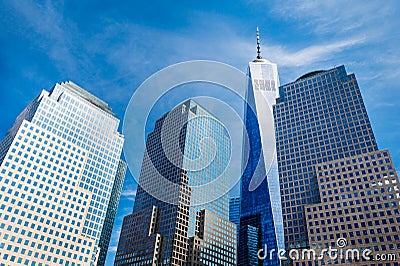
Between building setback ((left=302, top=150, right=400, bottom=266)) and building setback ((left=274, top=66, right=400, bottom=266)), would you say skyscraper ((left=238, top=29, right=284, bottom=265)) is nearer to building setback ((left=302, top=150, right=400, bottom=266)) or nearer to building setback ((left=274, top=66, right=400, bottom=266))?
building setback ((left=274, top=66, right=400, bottom=266))

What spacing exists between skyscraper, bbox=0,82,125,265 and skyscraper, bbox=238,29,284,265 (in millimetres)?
80792

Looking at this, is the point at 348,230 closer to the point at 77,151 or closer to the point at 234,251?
the point at 234,251

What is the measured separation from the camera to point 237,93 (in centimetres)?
2211

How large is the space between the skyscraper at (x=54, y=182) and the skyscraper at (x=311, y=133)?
257ft

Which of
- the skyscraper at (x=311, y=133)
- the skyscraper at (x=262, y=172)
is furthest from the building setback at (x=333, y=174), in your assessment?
the skyscraper at (x=262, y=172)

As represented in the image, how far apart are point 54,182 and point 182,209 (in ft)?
199

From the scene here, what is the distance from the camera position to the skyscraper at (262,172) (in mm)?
155875

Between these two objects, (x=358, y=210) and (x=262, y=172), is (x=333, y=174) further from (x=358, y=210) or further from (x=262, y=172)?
(x=262, y=172)

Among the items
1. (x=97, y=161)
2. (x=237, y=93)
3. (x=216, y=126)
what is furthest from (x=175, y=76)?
(x=216, y=126)

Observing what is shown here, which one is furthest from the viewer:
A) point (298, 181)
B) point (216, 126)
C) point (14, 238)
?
point (216, 126)

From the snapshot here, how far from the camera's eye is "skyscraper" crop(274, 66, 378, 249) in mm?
113250

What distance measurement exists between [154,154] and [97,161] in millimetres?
36590
